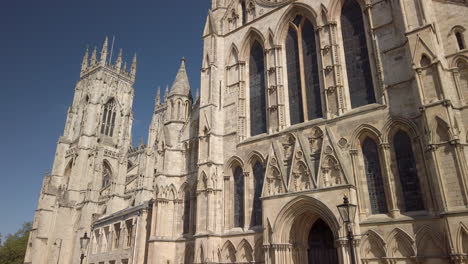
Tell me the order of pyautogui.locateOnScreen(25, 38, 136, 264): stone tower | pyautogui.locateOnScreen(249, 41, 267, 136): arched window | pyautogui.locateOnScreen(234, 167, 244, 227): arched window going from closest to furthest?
pyautogui.locateOnScreen(234, 167, 244, 227): arched window < pyautogui.locateOnScreen(249, 41, 267, 136): arched window < pyautogui.locateOnScreen(25, 38, 136, 264): stone tower

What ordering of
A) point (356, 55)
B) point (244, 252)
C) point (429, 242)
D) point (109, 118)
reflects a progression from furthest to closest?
point (109, 118)
point (244, 252)
point (356, 55)
point (429, 242)

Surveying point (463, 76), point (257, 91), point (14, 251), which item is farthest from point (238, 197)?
point (14, 251)

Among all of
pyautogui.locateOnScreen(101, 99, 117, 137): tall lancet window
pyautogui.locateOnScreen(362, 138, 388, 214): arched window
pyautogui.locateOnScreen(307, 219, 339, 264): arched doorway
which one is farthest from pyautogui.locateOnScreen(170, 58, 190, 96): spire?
pyautogui.locateOnScreen(101, 99, 117, 137): tall lancet window

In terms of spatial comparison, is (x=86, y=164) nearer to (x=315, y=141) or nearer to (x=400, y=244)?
(x=315, y=141)

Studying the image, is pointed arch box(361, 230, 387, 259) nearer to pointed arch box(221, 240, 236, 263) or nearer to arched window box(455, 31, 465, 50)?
pointed arch box(221, 240, 236, 263)

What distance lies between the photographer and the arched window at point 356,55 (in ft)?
50.0

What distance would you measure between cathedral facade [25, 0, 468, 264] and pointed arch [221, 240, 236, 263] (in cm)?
5

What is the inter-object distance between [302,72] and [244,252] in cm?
954

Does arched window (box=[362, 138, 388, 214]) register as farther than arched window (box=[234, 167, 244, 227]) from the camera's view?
No

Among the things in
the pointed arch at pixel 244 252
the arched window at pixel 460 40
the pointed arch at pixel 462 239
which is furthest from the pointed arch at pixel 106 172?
the pointed arch at pixel 462 239

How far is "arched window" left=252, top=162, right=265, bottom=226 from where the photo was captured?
1673 cm

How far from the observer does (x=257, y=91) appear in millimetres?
19594

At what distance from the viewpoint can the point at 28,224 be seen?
65125mm

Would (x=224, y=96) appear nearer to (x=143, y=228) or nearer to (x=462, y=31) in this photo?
(x=143, y=228)
